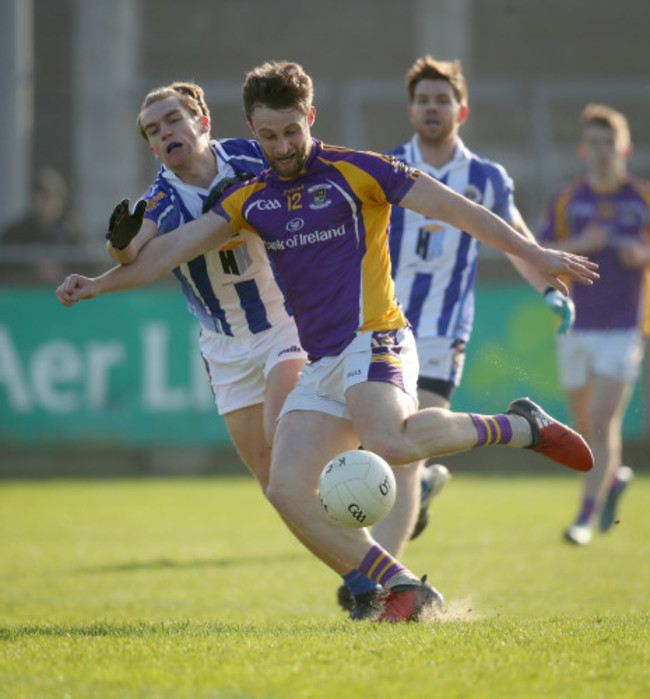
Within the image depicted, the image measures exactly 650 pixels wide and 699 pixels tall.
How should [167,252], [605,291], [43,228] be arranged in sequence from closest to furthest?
[167,252], [605,291], [43,228]

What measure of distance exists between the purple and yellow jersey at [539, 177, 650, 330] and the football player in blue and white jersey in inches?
121

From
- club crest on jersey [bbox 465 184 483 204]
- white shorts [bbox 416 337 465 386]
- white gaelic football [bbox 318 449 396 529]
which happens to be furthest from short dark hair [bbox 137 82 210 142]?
white gaelic football [bbox 318 449 396 529]

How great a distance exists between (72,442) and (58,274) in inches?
72.9

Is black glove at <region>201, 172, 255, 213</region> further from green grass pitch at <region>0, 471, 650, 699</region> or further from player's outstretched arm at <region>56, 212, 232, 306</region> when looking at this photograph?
green grass pitch at <region>0, 471, 650, 699</region>

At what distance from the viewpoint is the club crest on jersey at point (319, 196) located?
5461mm

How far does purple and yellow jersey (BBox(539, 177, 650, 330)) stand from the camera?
1005cm

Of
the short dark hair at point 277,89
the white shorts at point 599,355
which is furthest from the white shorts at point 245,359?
the white shorts at point 599,355

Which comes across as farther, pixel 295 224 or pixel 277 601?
pixel 277 601

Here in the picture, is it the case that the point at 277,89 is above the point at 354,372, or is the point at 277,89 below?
above

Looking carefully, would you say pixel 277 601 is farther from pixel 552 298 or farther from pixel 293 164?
pixel 293 164

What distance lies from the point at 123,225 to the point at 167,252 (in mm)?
300

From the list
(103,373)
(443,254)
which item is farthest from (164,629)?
(103,373)

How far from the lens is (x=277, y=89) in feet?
17.4

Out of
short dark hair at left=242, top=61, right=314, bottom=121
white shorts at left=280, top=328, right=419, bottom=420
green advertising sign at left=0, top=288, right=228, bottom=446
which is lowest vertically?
green advertising sign at left=0, top=288, right=228, bottom=446
